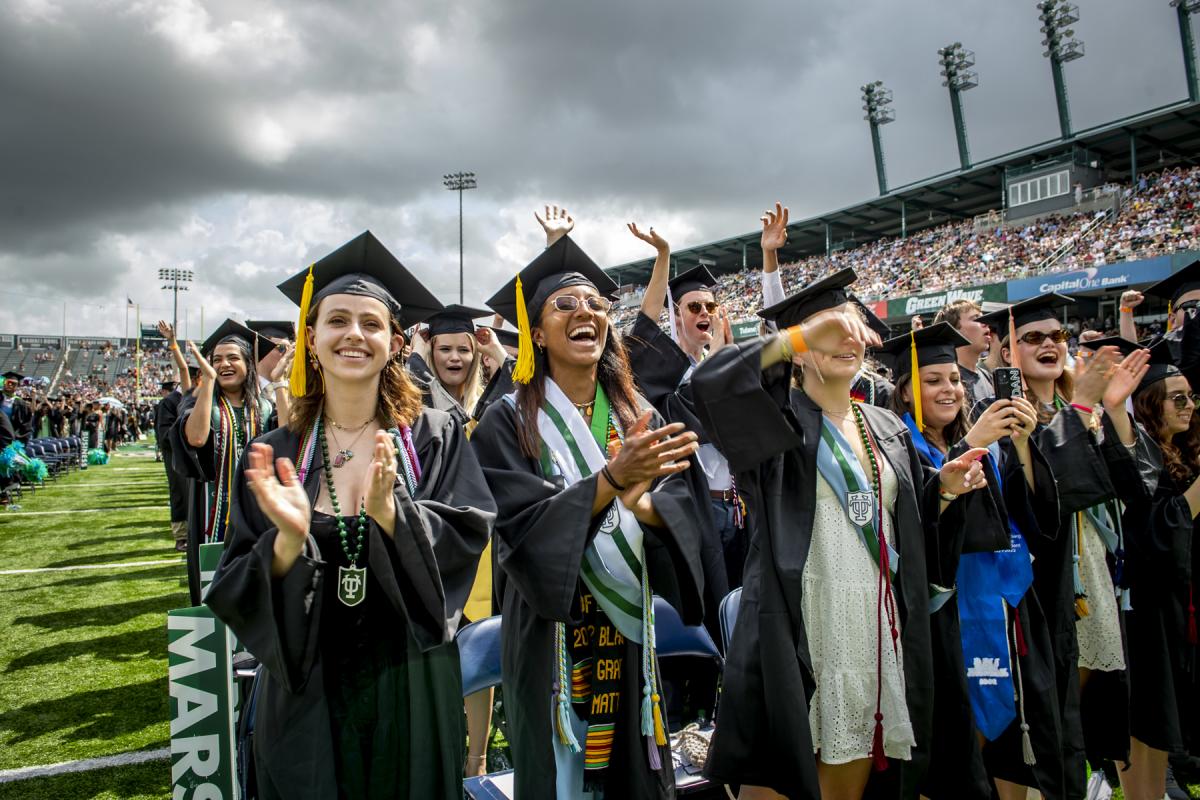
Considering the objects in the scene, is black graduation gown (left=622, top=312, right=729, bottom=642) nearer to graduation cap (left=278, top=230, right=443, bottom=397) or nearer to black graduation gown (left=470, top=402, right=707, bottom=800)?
black graduation gown (left=470, top=402, right=707, bottom=800)

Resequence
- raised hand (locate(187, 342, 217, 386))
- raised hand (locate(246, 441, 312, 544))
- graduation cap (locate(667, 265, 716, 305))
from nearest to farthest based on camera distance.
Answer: raised hand (locate(246, 441, 312, 544)) → graduation cap (locate(667, 265, 716, 305)) → raised hand (locate(187, 342, 217, 386))

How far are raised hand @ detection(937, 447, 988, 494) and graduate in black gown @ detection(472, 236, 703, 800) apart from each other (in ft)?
3.13

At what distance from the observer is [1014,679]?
2.82 metres

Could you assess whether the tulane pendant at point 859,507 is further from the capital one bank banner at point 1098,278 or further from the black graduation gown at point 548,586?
the capital one bank banner at point 1098,278

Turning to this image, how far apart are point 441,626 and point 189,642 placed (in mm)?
1383

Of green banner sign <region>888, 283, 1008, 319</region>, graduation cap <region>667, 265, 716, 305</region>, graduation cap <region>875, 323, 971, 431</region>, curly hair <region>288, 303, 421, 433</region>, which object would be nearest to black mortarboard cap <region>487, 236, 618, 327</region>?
curly hair <region>288, 303, 421, 433</region>

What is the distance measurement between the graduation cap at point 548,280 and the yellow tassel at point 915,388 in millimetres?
1335

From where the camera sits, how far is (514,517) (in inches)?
91.7

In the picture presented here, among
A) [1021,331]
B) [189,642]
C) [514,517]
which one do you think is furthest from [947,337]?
[189,642]

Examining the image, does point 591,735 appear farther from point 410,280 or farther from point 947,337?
point 947,337

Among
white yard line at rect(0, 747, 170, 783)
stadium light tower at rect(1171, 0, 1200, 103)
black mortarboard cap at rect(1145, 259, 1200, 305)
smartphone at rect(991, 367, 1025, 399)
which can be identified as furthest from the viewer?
stadium light tower at rect(1171, 0, 1200, 103)

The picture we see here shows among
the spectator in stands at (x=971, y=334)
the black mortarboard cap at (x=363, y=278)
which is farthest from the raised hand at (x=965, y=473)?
the black mortarboard cap at (x=363, y=278)

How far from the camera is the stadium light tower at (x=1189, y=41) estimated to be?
2970cm

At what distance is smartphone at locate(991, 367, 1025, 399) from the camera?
9.12 feet
